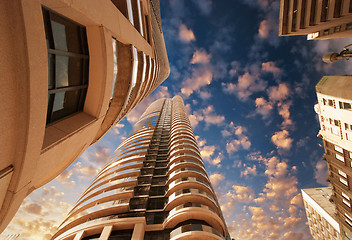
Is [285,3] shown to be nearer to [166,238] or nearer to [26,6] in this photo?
[26,6]

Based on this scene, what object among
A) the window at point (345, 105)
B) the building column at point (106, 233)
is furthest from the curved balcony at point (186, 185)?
the window at point (345, 105)

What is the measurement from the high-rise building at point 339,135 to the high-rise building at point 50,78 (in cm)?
3125

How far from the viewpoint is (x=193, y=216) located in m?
13.8

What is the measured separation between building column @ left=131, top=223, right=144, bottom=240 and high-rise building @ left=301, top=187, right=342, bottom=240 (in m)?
41.8

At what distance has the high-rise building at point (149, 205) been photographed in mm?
12271

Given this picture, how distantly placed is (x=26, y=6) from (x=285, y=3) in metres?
36.7

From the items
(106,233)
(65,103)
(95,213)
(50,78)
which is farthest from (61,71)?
(95,213)

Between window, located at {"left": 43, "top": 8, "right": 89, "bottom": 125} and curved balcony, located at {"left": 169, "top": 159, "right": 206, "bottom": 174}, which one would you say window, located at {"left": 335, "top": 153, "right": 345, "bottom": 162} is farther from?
window, located at {"left": 43, "top": 8, "right": 89, "bottom": 125}

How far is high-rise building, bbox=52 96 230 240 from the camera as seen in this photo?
12.3 m

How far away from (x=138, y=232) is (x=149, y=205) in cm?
562

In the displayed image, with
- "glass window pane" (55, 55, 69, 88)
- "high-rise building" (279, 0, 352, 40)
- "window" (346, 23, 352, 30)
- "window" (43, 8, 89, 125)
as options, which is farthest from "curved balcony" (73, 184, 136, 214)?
"window" (346, 23, 352, 30)

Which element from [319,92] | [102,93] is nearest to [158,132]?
[102,93]

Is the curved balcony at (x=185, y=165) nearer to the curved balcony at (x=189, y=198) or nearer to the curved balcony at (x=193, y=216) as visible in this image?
the curved balcony at (x=189, y=198)

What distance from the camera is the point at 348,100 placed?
67.4ft
